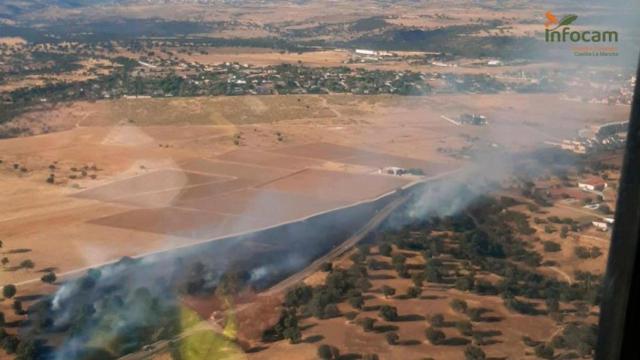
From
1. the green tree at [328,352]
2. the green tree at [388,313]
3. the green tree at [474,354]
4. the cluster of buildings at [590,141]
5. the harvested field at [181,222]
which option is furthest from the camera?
the cluster of buildings at [590,141]

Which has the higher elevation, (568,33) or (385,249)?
(568,33)

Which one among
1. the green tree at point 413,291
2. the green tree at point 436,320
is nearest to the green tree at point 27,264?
the green tree at point 413,291

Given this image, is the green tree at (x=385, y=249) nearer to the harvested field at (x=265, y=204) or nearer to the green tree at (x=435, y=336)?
the harvested field at (x=265, y=204)

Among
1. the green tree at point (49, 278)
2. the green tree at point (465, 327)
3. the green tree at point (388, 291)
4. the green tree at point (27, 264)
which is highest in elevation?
the green tree at point (465, 327)

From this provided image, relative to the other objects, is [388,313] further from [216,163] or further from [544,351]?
[216,163]

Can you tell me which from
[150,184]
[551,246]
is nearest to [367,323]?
[551,246]

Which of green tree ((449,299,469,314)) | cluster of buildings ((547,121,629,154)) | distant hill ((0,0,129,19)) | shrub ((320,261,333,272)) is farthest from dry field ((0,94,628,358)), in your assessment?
distant hill ((0,0,129,19))

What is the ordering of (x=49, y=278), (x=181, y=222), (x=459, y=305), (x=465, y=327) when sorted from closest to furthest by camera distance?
(x=465, y=327), (x=459, y=305), (x=49, y=278), (x=181, y=222)
